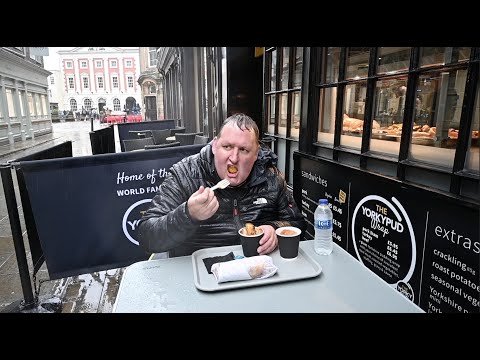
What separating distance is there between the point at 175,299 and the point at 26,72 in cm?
2500

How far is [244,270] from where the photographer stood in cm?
153

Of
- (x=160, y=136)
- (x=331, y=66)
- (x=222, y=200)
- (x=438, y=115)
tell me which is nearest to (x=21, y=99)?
(x=160, y=136)

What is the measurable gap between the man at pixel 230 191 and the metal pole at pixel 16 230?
1229mm

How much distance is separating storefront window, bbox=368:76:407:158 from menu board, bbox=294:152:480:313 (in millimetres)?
264

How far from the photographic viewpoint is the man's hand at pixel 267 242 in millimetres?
1858

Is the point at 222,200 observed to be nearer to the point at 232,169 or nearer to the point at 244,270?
the point at 232,169

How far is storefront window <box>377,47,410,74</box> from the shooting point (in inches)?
88.7

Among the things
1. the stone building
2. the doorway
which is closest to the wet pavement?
the stone building

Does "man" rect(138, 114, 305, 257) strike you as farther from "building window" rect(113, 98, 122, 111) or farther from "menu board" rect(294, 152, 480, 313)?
"building window" rect(113, 98, 122, 111)

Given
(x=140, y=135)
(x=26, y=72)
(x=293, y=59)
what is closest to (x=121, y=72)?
(x=26, y=72)

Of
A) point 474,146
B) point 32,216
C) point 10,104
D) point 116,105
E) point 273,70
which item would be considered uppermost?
point 116,105

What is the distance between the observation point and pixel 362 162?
2869 mm

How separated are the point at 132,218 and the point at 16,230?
2.96ft
